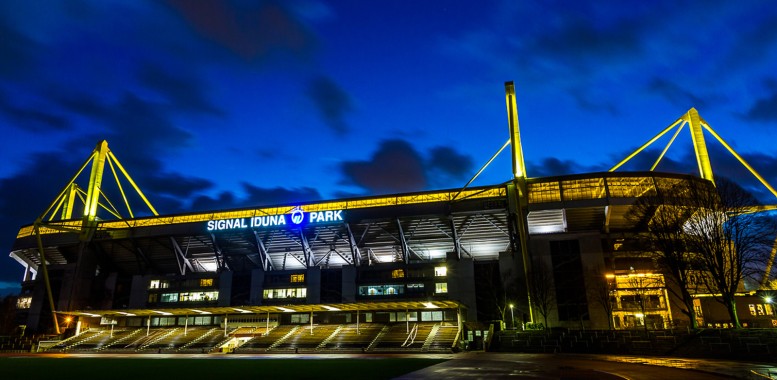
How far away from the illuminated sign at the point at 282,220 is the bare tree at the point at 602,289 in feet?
134

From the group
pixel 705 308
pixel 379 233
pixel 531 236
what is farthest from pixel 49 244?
pixel 705 308

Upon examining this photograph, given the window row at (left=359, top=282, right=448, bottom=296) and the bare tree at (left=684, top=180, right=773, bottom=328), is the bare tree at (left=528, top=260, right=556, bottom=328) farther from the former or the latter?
the bare tree at (left=684, top=180, right=773, bottom=328)

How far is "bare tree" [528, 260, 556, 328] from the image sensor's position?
2763 inches

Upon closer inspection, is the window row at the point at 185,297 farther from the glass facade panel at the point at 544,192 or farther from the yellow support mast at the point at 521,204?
the glass facade panel at the point at 544,192

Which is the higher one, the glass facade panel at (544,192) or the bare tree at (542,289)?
the glass facade panel at (544,192)

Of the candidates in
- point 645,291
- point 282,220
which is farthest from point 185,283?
point 645,291

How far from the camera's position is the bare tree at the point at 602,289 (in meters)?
69.6

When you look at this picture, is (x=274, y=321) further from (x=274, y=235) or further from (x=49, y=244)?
(x=49, y=244)

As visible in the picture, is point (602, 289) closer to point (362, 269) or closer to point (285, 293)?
point (362, 269)

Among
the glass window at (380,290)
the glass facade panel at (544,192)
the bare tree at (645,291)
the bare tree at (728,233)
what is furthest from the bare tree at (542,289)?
the bare tree at (728,233)

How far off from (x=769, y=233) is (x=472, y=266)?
44.0 metres

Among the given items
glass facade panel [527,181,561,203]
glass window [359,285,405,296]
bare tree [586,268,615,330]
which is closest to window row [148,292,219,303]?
glass window [359,285,405,296]

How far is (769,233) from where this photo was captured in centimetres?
4116

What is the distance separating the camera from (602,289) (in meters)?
70.9
